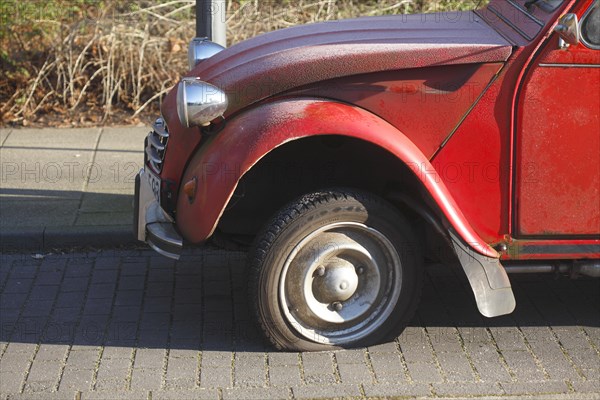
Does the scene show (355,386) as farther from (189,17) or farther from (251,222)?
(189,17)

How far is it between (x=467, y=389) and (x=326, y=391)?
62 centimetres

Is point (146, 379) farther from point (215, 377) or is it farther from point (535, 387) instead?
point (535, 387)

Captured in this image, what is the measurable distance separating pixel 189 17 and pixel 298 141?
4956mm

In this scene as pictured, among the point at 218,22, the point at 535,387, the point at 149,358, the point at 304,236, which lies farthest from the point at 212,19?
the point at 535,387

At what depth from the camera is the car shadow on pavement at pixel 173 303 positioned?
4.50 m

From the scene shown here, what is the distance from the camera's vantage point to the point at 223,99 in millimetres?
4164

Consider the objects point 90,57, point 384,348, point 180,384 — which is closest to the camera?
point 180,384

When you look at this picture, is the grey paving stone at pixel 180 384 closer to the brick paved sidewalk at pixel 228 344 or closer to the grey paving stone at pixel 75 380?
the brick paved sidewalk at pixel 228 344

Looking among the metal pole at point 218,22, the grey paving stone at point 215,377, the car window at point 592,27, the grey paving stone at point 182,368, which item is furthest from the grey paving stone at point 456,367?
the metal pole at point 218,22

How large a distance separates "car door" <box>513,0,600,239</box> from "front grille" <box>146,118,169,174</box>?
68.6 inches

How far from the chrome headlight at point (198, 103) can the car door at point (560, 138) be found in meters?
1.37

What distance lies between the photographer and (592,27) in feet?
13.3

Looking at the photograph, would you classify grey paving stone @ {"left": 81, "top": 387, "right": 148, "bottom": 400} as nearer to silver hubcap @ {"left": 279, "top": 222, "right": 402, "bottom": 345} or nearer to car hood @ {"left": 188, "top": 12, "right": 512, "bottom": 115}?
silver hubcap @ {"left": 279, "top": 222, "right": 402, "bottom": 345}

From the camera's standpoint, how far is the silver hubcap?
4.20 m
